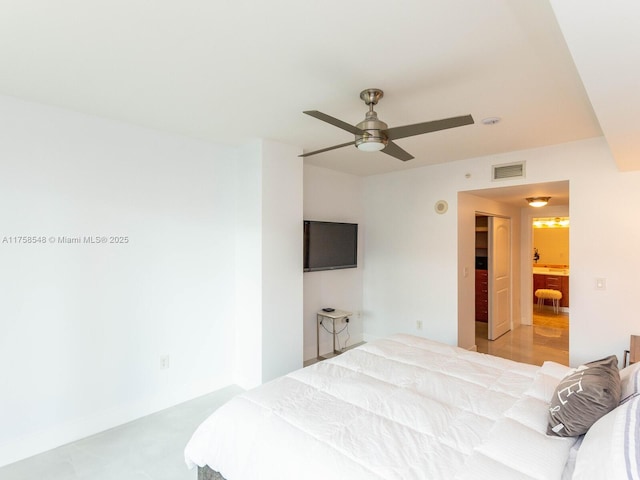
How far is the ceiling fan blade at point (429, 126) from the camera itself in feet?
5.92

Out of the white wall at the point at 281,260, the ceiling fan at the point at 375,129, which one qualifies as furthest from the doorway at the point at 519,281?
the ceiling fan at the point at 375,129

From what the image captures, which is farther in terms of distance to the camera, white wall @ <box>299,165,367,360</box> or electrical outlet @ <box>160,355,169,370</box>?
white wall @ <box>299,165,367,360</box>

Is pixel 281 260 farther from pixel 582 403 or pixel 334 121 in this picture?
pixel 582 403

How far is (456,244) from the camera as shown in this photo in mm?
4137

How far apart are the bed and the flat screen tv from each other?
1.80 m

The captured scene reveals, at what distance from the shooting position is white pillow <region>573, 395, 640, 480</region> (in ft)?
3.26

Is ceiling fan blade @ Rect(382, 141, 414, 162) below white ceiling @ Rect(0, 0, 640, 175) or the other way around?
below

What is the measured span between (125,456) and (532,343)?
523cm

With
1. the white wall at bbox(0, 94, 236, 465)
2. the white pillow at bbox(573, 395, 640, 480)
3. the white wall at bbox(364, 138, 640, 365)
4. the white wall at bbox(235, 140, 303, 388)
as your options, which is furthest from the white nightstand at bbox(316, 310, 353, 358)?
the white pillow at bbox(573, 395, 640, 480)

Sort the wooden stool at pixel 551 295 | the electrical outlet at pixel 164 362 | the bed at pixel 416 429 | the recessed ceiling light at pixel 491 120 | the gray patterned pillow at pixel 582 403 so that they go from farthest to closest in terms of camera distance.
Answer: the wooden stool at pixel 551 295 < the electrical outlet at pixel 164 362 < the recessed ceiling light at pixel 491 120 < the gray patterned pillow at pixel 582 403 < the bed at pixel 416 429

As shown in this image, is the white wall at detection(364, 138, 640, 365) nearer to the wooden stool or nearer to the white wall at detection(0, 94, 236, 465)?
the white wall at detection(0, 94, 236, 465)

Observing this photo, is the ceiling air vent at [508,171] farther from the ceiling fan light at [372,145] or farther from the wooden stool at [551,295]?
the wooden stool at [551,295]

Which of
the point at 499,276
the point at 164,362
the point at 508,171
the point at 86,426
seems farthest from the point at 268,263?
the point at 499,276

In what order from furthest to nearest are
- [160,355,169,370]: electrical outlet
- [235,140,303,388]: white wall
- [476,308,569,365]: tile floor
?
[476,308,569,365]: tile floor → [235,140,303,388]: white wall → [160,355,169,370]: electrical outlet
